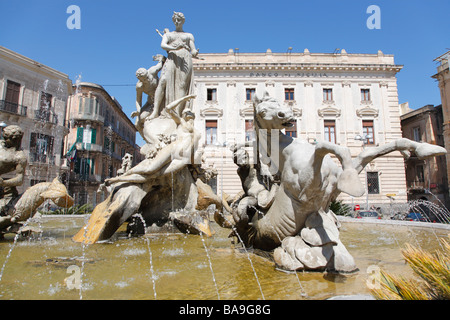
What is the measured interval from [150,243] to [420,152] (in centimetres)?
362

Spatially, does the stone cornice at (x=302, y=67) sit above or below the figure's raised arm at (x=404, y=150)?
above

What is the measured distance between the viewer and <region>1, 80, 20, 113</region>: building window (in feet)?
73.8

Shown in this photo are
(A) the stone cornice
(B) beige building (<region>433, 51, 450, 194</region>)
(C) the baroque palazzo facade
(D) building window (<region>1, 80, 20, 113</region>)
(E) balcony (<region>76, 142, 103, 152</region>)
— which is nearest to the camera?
(D) building window (<region>1, 80, 20, 113</region>)

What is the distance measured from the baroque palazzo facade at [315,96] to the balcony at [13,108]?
14.1m

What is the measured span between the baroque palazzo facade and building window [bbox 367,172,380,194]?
86 millimetres

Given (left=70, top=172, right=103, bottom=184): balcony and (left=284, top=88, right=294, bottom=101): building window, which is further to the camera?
(left=70, top=172, right=103, bottom=184): balcony

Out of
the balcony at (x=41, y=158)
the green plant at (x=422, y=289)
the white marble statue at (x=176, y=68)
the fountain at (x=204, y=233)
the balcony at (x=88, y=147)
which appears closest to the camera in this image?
the green plant at (x=422, y=289)

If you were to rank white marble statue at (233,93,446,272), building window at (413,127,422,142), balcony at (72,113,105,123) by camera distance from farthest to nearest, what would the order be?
balcony at (72,113,105,123)
building window at (413,127,422,142)
white marble statue at (233,93,446,272)

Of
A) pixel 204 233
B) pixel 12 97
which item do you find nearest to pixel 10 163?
pixel 204 233

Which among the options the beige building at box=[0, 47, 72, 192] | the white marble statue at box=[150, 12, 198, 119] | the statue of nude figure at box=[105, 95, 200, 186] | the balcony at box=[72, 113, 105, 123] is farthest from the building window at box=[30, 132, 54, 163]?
the statue of nude figure at box=[105, 95, 200, 186]

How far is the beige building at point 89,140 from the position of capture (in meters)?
32.9

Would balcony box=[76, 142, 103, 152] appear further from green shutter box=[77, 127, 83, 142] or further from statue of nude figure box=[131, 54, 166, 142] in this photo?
statue of nude figure box=[131, 54, 166, 142]

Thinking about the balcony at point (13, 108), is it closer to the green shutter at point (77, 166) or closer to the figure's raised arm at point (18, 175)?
the green shutter at point (77, 166)

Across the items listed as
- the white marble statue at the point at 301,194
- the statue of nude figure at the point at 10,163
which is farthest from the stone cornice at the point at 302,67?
the white marble statue at the point at 301,194
